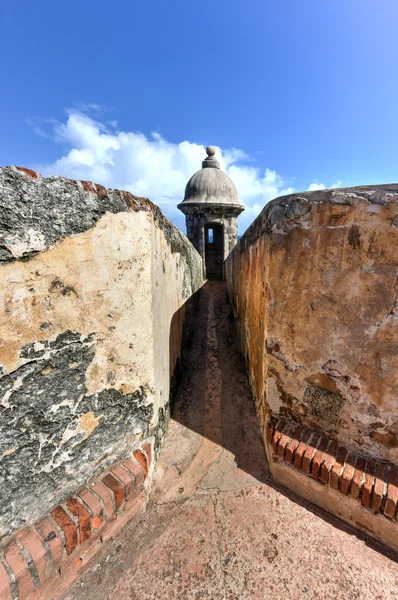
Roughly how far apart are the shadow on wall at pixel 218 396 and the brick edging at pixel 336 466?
34 cm

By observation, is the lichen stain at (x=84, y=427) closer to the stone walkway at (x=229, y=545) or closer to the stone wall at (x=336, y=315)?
the stone walkway at (x=229, y=545)

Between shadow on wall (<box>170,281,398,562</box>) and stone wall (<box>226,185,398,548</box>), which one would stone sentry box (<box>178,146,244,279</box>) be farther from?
stone wall (<box>226,185,398,548</box>)

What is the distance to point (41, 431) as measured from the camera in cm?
137

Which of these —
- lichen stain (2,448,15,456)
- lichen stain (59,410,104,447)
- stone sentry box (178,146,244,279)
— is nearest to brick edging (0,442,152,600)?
lichen stain (59,410,104,447)

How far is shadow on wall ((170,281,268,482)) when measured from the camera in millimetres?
2248

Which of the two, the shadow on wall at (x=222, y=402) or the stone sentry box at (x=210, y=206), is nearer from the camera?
the shadow on wall at (x=222, y=402)

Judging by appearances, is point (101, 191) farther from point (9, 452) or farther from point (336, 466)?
point (336, 466)

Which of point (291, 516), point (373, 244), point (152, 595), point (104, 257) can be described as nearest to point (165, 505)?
point (152, 595)

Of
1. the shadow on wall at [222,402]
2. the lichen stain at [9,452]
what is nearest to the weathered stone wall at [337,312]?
the shadow on wall at [222,402]

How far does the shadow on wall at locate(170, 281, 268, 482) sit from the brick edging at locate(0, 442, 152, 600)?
0.85 m

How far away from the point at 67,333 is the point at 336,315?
67.8 inches

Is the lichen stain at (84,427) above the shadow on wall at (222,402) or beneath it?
above

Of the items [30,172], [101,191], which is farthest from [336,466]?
[30,172]

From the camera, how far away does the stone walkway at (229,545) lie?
1.34m
